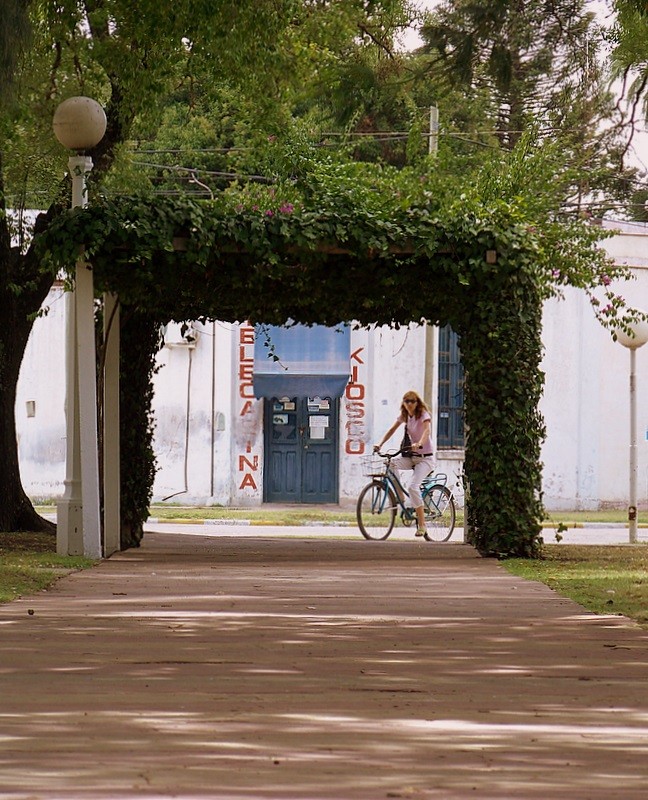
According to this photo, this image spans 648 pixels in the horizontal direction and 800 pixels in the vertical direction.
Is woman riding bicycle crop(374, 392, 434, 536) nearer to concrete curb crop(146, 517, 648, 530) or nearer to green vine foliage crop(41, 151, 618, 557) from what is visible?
green vine foliage crop(41, 151, 618, 557)

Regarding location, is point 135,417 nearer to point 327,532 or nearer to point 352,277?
point 352,277

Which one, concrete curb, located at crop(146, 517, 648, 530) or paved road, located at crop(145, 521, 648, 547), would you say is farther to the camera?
concrete curb, located at crop(146, 517, 648, 530)

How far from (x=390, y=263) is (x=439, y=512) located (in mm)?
4842

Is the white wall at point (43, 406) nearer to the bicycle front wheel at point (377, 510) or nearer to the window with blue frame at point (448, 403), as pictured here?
the window with blue frame at point (448, 403)

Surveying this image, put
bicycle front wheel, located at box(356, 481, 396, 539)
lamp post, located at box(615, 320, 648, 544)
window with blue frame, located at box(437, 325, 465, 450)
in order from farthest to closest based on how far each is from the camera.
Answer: window with blue frame, located at box(437, 325, 465, 450) < lamp post, located at box(615, 320, 648, 544) < bicycle front wheel, located at box(356, 481, 396, 539)

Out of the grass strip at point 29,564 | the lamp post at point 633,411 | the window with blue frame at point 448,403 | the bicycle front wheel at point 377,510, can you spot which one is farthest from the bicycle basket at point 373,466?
the grass strip at point 29,564

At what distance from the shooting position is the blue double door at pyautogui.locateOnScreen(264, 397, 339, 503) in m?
28.2

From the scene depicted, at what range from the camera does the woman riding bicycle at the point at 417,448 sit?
16.3 meters

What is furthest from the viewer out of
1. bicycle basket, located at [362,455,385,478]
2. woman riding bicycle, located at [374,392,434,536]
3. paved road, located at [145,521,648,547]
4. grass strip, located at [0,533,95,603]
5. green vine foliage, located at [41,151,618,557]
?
bicycle basket, located at [362,455,385,478]

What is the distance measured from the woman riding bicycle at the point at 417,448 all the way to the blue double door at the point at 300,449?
1166 centimetres

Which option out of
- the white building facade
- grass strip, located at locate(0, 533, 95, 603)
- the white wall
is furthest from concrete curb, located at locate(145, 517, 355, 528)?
grass strip, located at locate(0, 533, 95, 603)

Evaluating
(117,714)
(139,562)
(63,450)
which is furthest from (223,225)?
(63,450)

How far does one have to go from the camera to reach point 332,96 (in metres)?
15.4

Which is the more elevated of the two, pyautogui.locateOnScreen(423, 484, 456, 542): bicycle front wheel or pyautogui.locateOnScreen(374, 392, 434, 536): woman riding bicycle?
pyautogui.locateOnScreen(374, 392, 434, 536): woman riding bicycle
